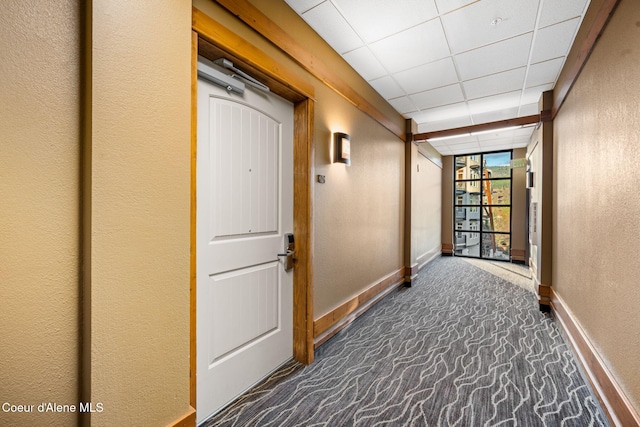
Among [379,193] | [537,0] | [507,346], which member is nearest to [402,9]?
[537,0]

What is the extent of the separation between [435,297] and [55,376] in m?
4.18

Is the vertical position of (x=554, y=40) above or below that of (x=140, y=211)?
above

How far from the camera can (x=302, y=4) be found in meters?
2.19

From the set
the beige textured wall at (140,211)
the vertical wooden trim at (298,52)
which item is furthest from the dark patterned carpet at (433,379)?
the vertical wooden trim at (298,52)

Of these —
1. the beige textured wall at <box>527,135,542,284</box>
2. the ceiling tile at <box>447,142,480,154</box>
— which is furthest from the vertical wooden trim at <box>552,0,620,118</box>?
the ceiling tile at <box>447,142,480,154</box>

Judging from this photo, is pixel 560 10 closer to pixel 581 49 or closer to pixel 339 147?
pixel 581 49

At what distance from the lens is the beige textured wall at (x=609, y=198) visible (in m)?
1.54

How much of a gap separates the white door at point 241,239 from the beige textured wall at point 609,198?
7.05ft

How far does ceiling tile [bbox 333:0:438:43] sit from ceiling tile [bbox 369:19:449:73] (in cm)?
10

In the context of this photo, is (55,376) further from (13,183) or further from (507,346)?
(507,346)

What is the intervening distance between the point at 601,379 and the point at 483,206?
6427 millimetres

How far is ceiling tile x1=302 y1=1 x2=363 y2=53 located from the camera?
2270 mm

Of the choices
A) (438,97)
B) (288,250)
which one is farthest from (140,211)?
(438,97)

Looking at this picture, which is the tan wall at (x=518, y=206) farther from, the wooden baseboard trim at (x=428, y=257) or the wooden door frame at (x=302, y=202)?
the wooden door frame at (x=302, y=202)
